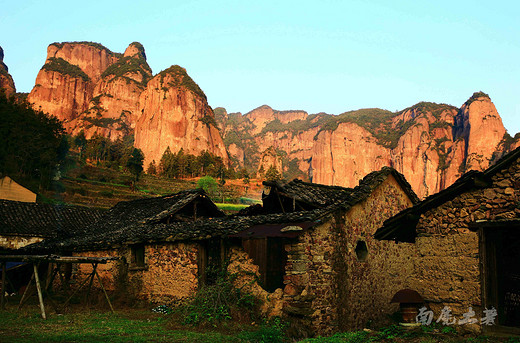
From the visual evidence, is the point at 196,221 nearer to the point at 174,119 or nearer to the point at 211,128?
the point at 174,119

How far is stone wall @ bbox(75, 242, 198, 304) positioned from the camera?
528 inches

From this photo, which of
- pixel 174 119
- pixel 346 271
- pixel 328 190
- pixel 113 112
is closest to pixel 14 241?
pixel 328 190

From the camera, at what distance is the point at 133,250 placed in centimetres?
1608

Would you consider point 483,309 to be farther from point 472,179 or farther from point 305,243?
point 305,243

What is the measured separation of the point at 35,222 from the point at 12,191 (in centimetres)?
1432

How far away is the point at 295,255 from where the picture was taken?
1127 cm

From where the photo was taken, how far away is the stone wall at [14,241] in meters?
25.4

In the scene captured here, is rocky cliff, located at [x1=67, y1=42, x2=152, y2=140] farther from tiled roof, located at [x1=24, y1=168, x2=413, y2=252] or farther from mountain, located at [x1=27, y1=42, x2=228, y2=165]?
tiled roof, located at [x1=24, y1=168, x2=413, y2=252]

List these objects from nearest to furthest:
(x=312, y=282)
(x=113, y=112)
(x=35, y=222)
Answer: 1. (x=312, y=282)
2. (x=35, y=222)
3. (x=113, y=112)

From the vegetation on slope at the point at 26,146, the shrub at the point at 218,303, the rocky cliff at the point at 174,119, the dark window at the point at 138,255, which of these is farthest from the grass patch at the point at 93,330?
the rocky cliff at the point at 174,119

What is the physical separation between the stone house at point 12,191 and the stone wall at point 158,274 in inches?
1094

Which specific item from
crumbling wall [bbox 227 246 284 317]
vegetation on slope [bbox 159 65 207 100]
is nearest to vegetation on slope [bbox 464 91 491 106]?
vegetation on slope [bbox 159 65 207 100]

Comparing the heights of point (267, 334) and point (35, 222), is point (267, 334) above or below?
below

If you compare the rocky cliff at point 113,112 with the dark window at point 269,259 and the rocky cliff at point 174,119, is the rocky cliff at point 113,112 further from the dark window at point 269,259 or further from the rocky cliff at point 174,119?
the dark window at point 269,259
